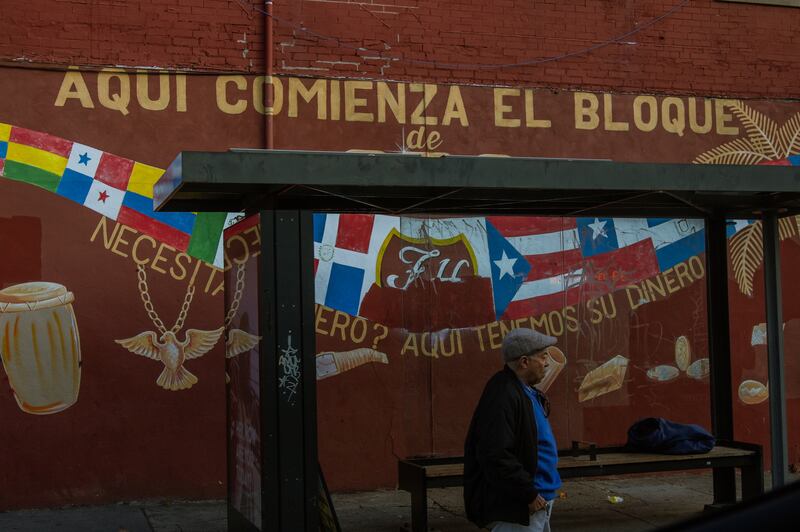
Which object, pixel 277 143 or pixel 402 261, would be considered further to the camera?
pixel 277 143

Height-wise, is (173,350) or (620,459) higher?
(173,350)

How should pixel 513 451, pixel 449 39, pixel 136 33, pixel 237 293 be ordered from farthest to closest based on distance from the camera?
pixel 449 39
pixel 136 33
pixel 237 293
pixel 513 451

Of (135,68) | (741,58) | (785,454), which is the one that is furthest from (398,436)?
(741,58)

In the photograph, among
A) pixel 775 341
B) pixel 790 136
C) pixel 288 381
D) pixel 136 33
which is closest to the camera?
pixel 288 381

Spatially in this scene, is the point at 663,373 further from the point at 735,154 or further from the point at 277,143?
the point at 277,143

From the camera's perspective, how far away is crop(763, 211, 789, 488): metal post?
8.08m

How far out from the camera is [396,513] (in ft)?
28.9

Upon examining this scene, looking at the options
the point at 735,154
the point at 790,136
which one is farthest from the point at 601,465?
the point at 790,136

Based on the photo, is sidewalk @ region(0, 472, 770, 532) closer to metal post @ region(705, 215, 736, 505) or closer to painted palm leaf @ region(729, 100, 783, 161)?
metal post @ region(705, 215, 736, 505)

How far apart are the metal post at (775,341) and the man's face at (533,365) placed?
11.4ft

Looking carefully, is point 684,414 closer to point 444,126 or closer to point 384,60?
point 444,126

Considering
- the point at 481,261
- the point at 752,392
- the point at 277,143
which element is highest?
the point at 277,143

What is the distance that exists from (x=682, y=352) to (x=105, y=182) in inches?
205

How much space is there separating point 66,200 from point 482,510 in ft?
17.4
